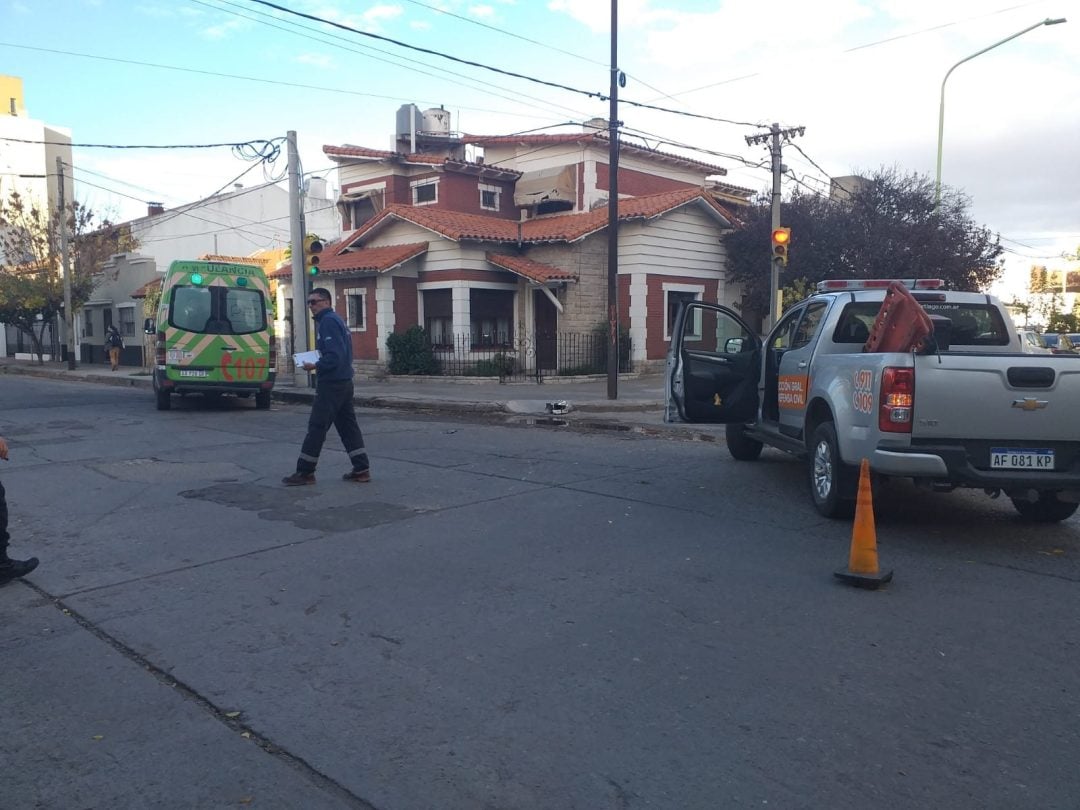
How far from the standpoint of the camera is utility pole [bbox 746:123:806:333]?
56.9ft

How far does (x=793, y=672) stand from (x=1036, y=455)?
3.28 m

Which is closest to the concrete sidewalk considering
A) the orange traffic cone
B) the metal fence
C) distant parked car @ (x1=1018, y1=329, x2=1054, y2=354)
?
the metal fence

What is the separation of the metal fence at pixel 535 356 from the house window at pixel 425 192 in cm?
682

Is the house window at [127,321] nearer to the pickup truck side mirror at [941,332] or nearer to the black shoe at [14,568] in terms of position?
the black shoe at [14,568]

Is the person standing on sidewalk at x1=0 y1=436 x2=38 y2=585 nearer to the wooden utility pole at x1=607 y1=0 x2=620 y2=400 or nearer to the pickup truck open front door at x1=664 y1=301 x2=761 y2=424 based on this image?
the pickup truck open front door at x1=664 y1=301 x2=761 y2=424

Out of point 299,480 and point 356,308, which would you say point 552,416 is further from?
point 356,308

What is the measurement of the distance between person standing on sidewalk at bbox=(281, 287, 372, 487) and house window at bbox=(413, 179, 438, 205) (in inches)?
805

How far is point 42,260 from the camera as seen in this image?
34.5 meters

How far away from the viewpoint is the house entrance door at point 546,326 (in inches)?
951

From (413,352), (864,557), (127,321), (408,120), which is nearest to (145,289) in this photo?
(127,321)

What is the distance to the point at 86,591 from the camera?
18.0 ft

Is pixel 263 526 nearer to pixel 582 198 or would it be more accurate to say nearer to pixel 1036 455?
pixel 1036 455

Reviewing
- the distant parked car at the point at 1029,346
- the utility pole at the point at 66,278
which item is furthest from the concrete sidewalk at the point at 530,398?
the utility pole at the point at 66,278

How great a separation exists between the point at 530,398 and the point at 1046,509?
11.3m
